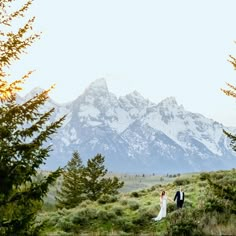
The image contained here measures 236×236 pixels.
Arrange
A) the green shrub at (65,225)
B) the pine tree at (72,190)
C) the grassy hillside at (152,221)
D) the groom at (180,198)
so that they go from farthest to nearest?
the pine tree at (72,190)
the groom at (180,198)
the green shrub at (65,225)
the grassy hillside at (152,221)

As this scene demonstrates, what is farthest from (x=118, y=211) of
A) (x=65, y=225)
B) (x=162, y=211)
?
(x=65, y=225)

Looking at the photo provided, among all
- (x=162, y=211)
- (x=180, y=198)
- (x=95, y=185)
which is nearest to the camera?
(x=162, y=211)

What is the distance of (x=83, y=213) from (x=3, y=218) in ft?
48.6

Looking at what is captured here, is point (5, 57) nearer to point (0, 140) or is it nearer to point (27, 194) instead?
point (0, 140)

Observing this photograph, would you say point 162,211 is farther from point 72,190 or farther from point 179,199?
point 72,190

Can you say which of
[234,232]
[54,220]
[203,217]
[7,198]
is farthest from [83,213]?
[7,198]

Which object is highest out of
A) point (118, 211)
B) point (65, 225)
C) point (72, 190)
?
point (72, 190)

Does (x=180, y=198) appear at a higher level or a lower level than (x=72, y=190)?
lower

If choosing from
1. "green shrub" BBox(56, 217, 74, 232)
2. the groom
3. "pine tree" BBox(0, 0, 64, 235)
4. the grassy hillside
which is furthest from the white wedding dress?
"pine tree" BBox(0, 0, 64, 235)

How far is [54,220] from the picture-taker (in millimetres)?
27234

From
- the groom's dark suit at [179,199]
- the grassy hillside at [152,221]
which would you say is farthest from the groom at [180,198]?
the grassy hillside at [152,221]

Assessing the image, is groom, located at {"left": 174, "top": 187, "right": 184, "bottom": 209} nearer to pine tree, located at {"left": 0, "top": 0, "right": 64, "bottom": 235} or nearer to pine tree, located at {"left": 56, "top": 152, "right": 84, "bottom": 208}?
pine tree, located at {"left": 0, "top": 0, "right": 64, "bottom": 235}

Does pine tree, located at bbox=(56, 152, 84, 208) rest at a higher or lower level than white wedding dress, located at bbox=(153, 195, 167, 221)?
higher

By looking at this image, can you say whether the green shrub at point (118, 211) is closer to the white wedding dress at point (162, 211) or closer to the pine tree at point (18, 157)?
the white wedding dress at point (162, 211)
